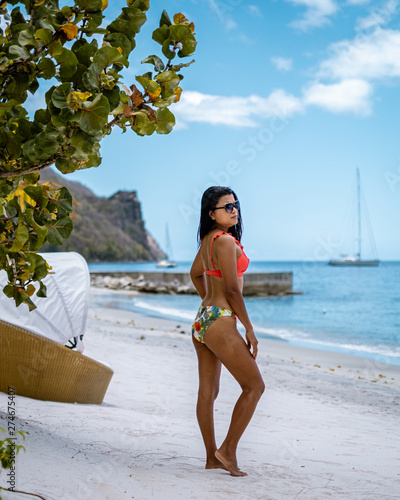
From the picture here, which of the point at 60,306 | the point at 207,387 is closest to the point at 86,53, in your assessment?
the point at 207,387

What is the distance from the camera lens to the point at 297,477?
393 cm

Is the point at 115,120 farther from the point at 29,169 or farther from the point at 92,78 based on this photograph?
the point at 29,169

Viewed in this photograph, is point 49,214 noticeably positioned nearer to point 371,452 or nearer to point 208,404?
point 208,404

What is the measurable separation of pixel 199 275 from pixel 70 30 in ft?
6.75

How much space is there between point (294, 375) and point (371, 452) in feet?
17.9

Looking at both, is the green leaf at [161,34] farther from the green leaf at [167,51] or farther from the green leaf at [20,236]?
the green leaf at [20,236]

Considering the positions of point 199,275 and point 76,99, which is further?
point 199,275

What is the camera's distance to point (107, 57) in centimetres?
245

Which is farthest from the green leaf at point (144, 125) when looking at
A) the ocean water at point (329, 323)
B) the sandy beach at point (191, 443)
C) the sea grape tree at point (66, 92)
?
the ocean water at point (329, 323)

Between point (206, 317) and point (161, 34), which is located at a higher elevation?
point (161, 34)

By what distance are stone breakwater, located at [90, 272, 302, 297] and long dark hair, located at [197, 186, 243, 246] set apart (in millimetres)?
40335

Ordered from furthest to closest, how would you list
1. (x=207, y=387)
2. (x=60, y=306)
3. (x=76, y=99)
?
(x=60, y=306) < (x=207, y=387) < (x=76, y=99)

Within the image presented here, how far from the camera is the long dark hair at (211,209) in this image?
12.8 feet

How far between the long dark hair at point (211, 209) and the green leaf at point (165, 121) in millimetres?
1155
